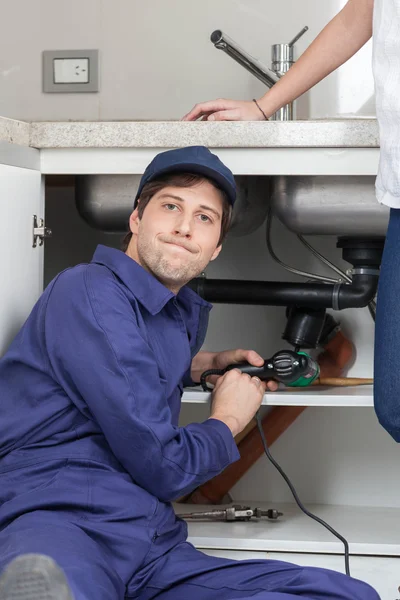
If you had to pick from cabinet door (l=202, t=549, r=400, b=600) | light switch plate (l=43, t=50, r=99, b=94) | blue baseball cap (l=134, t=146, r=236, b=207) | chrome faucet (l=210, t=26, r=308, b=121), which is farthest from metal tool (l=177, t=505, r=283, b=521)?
light switch plate (l=43, t=50, r=99, b=94)

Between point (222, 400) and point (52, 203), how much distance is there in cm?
83

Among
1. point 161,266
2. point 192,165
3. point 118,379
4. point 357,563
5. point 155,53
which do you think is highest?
point 155,53

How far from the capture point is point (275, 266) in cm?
193

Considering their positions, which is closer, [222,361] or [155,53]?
[222,361]

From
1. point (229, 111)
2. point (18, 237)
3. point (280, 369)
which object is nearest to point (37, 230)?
point (18, 237)

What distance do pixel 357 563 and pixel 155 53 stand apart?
1226 mm

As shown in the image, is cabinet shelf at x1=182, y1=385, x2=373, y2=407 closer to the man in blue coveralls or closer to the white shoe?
the man in blue coveralls

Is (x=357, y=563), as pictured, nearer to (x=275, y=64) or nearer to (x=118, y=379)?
(x=118, y=379)

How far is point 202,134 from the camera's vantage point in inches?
51.7

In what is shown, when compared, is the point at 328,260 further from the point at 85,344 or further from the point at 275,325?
the point at 85,344

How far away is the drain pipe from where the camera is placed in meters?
1.58

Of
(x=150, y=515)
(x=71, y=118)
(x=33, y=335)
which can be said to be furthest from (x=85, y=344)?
(x=71, y=118)

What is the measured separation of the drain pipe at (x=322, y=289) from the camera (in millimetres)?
1582

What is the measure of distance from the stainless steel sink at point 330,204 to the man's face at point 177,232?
216 millimetres
